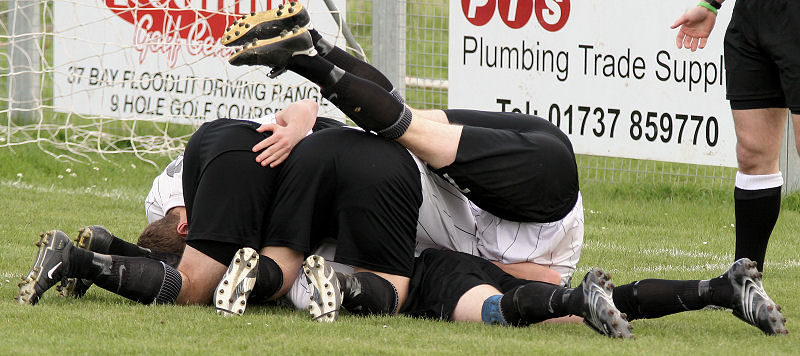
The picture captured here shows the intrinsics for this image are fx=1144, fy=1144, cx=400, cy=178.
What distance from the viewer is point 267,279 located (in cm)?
391

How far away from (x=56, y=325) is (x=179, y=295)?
0.54 m

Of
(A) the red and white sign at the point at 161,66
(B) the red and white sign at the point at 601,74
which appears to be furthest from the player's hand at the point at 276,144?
(A) the red and white sign at the point at 161,66

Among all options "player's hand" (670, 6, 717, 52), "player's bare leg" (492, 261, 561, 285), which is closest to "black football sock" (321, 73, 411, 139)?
"player's bare leg" (492, 261, 561, 285)

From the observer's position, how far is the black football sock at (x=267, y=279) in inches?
154

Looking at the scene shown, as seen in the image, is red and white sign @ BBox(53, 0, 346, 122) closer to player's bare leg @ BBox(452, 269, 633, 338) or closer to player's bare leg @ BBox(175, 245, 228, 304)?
player's bare leg @ BBox(175, 245, 228, 304)

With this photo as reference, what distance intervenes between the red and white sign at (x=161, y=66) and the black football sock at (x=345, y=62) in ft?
11.6

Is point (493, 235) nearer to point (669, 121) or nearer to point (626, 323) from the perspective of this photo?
point (626, 323)

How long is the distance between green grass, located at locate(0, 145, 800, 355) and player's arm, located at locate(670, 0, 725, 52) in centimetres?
105

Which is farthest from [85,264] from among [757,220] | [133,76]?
[133,76]

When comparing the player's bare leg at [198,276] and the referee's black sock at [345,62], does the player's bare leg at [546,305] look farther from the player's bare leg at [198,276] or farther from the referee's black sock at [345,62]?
the referee's black sock at [345,62]

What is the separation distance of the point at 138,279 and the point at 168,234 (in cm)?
61

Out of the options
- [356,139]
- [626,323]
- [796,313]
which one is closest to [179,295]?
[356,139]

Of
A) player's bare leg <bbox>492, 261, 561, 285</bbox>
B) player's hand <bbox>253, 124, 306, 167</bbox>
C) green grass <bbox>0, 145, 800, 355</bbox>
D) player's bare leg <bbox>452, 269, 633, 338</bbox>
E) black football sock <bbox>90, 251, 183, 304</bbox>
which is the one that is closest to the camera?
green grass <bbox>0, 145, 800, 355</bbox>

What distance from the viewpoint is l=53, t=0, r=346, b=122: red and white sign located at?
333 inches
